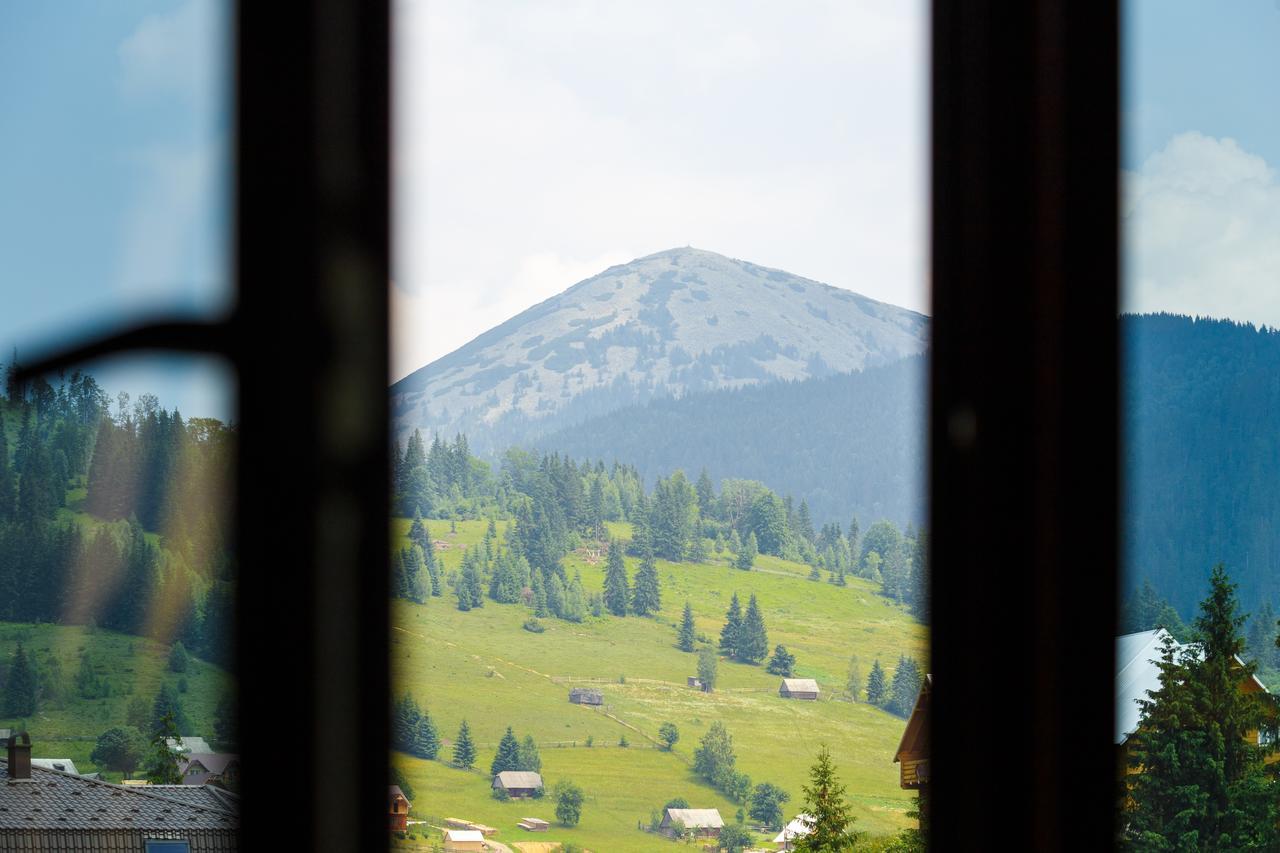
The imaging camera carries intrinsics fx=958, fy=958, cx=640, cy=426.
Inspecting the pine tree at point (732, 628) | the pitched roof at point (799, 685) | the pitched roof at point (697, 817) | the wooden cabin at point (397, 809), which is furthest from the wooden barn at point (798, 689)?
the wooden cabin at point (397, 809)

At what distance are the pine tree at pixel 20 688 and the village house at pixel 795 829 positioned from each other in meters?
1.04

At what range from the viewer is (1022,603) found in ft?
3.55

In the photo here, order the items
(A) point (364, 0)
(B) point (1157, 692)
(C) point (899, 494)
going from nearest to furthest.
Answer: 1. (A) point (364, 0)
2. (B) point (1157, 692)
3. (C) point (899, 494)

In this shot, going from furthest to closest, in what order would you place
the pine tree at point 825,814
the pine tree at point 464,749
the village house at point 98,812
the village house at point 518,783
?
Answer: the village house at point 518,783
the pine tree at point 825,814
the pine tree at point 464,749
the village house at point 98,812

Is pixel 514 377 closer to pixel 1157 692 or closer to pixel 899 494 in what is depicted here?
pixel 899 494

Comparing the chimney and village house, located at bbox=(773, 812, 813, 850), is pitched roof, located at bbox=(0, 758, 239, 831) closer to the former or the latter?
the chimney

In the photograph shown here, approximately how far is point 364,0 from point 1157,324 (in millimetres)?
992

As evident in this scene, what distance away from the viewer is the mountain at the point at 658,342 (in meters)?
1.43

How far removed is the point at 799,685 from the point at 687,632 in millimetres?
240

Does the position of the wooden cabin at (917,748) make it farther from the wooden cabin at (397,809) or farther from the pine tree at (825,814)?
the wooden cabin at (397,809)

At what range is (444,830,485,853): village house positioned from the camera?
114 cm

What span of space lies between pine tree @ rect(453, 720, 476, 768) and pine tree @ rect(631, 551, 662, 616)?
1.65 feet

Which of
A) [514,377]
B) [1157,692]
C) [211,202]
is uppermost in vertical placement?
[211,202]

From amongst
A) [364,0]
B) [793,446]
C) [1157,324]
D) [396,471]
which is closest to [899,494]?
[1157,324]
